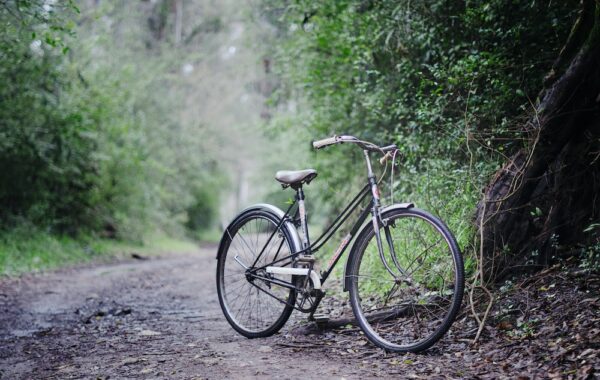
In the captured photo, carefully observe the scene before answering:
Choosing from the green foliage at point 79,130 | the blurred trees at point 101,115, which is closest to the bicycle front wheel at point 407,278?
the blurred trees at point 101,115

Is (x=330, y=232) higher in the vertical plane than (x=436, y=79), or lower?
lower

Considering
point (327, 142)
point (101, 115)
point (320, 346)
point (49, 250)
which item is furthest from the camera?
point (101, 115)

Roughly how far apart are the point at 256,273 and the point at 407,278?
135 cm

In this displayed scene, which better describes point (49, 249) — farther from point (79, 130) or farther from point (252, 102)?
point (252, 102)

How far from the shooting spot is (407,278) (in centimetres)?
351

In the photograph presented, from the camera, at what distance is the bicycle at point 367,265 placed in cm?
353

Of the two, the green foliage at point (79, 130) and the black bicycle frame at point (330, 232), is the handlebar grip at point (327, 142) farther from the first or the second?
the green foliage at point (79, 130)

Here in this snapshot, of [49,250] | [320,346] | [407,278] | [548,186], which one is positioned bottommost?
[49,250]

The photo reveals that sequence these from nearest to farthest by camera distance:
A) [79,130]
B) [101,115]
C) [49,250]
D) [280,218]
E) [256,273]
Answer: [280,218]
[256,273]
[49,250]
[79,130]
[101,115]

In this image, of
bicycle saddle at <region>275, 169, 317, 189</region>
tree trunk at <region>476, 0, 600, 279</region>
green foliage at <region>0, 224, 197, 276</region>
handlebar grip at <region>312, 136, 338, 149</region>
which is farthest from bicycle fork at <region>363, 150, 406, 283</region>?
green foliage at <region>0, 224, 197, 276</region>

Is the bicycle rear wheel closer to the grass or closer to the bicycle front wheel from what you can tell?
the bicycle front wheel

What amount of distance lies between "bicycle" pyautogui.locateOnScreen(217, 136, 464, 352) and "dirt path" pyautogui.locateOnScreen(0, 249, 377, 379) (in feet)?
1.32

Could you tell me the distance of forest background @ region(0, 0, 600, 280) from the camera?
4.48m

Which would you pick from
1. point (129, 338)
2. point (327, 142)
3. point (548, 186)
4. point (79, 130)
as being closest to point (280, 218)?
point (327, 142)
